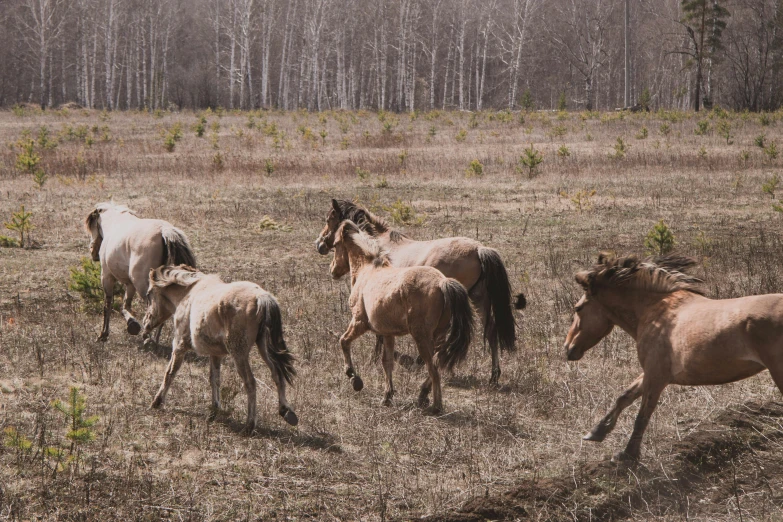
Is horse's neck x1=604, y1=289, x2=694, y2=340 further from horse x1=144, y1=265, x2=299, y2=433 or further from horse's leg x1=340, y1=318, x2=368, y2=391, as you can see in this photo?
horse x1=144, y1=265, x2=299, y2=433

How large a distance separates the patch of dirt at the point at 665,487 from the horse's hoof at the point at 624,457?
64mm

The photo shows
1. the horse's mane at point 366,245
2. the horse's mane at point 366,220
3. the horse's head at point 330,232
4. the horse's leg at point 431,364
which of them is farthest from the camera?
the horse's mane at point 366,220

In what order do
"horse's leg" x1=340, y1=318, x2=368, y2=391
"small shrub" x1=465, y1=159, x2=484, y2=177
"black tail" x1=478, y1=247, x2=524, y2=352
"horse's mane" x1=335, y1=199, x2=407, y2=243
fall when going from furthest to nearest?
"small shrub" x1=465, y1=159, x2=484, y2=177 < "horse's mane" x1=335, y1=199, x2=407, y2=243 < "black tail" x1=478, y1=247, x2=524, y2=352 < "horse's leg" x1=340, y1=318, x2=368, y2=391

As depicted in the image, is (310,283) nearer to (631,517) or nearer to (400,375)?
(400,375)

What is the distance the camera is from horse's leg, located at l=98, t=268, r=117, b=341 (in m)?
9.17

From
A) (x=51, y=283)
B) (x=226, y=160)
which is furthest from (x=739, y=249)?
(x=226, y=160)

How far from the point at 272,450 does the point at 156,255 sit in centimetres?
383

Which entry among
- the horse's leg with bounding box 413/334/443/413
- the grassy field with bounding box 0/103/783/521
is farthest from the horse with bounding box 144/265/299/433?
the horse's leg with bounding box 413/334/443/413

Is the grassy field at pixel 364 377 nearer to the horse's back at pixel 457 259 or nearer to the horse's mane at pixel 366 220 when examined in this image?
the horse's back at pixel 457 259

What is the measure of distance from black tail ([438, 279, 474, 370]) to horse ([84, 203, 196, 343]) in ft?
11.2

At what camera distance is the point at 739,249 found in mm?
12969

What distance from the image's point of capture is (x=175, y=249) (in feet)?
28.6

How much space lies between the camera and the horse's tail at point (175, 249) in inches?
342

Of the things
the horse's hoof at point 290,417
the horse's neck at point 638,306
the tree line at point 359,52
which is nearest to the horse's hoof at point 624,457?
the horse's neck at point 638,306
